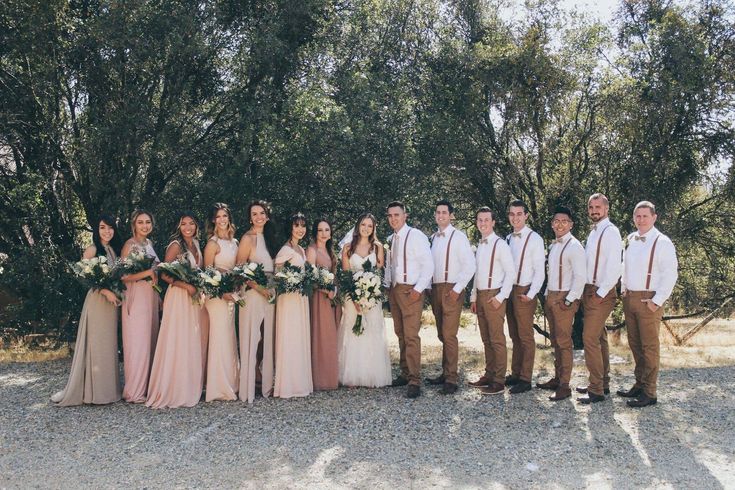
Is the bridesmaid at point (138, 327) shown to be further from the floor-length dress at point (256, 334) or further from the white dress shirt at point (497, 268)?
the white dress shirt at point (497, 268)

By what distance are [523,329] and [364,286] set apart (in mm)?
2221

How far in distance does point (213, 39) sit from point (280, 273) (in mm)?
5049

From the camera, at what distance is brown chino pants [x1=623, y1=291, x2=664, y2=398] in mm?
7320

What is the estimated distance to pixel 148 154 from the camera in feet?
34.2

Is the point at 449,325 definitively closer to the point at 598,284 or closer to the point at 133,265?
the point at 598,284

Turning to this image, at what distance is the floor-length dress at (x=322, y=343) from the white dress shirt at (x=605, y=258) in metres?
3.45

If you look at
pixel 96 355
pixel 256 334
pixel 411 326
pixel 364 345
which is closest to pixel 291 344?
pixel 256 334

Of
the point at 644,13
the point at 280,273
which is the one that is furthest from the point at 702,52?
the point at 280,273

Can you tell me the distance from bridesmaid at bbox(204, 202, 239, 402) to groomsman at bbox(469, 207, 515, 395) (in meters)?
3.30

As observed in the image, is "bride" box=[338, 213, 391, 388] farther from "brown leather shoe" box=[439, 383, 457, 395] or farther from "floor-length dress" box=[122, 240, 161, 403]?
"floor-length dress" box=[122, 240, 161, 403]

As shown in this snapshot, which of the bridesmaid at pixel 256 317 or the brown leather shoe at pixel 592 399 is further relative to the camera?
the bridesmaid at pixel 256 317

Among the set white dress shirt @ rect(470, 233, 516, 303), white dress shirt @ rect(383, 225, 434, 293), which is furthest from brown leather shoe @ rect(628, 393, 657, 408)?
white dress shirt @ rect(383, 225, 434, 293)

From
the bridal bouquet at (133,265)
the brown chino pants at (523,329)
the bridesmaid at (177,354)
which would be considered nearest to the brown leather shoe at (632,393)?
the brown chino pants at (523,329)

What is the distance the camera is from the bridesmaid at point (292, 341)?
26.3 feet
